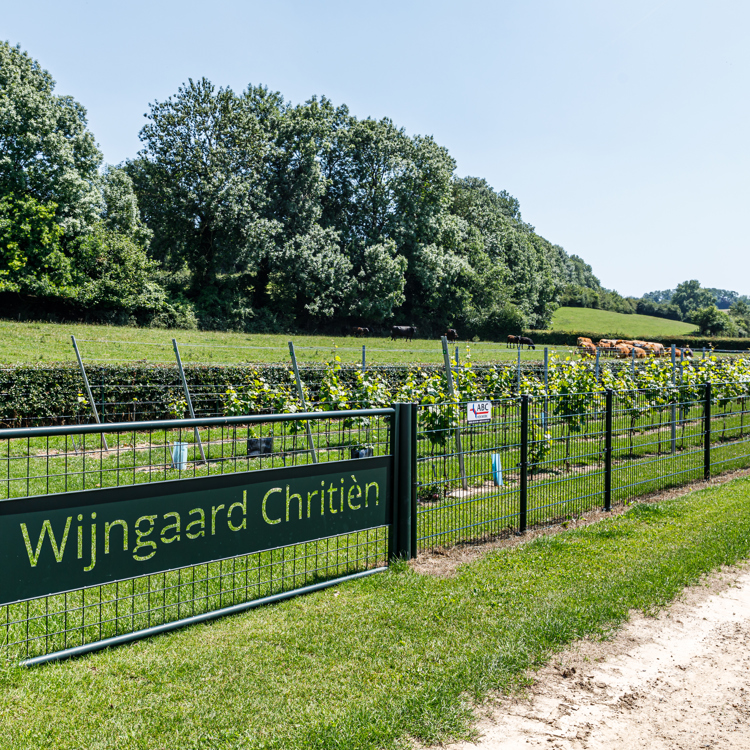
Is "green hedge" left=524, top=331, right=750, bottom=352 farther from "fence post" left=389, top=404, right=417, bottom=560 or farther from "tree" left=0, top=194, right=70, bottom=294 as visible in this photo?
"fence post" left=389, top=404, right=417, bottom=560

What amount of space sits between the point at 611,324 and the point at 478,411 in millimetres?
79195

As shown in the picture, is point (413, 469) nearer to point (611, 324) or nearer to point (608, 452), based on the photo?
point (608, 452)

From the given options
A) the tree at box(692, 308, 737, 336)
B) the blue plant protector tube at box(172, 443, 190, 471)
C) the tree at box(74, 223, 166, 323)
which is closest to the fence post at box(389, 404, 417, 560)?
the blue plant protector tube at box(172, 443, 190, 471)

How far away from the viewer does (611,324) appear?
3177 inches

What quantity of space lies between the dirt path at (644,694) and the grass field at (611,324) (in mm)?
71706

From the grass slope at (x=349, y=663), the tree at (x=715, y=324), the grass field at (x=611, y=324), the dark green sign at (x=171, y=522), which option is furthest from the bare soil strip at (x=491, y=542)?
the tree at (x=715, y=324)

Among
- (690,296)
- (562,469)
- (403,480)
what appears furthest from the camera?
(690,296)

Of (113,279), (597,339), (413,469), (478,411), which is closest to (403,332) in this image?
(113,279)

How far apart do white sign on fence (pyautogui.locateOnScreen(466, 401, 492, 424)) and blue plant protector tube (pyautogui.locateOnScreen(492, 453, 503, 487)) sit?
1.59 ft

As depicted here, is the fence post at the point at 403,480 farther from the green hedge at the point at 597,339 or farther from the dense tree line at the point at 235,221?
the green hedge at the point at 597,339

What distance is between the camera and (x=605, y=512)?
774cm

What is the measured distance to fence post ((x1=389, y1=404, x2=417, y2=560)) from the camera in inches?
212

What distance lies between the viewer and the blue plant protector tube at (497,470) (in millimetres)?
6706

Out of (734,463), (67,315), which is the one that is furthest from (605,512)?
(67,315)
